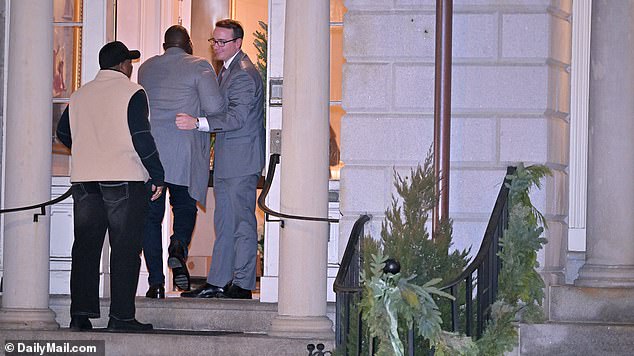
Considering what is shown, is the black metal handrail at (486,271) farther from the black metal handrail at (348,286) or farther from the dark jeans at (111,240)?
the dark jeans at (111,240)

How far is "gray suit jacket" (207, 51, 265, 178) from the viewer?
8.90 m

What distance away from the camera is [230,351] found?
7871mm

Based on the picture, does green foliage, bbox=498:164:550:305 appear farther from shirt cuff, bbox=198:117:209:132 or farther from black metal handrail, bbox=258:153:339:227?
shirt cuff, bbox=198:117:209:132

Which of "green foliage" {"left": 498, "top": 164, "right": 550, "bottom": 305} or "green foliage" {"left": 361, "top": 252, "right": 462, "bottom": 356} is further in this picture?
"green foliage" {"left": 498, "top": 164, "right": 550, "bottom": 305}

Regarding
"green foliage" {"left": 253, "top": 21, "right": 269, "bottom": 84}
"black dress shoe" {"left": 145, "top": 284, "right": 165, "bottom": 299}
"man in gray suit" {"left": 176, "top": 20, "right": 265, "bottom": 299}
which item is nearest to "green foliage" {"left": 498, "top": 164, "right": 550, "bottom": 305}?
"man in gray suit" {"left": 176, "top": 20, "right": 265, "bottom": 299}

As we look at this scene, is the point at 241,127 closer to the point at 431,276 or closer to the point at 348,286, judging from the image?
the point at 348,286

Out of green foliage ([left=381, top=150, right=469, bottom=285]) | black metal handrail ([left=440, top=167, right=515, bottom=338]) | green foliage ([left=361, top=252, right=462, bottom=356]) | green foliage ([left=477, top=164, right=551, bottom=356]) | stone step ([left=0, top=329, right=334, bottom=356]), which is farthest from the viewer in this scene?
stone step ([left=0, top=329, right=334, bottom=356])

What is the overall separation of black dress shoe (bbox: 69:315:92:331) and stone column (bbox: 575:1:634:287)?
10.0ft

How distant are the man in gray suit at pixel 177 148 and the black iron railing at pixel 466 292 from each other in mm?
1764

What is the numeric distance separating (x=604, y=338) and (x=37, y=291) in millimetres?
3527

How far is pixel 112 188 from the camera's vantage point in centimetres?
808

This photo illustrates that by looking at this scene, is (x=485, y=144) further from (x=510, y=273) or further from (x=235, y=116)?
(x=235, y=116)

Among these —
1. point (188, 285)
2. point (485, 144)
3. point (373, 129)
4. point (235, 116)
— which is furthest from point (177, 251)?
point (485, 144)

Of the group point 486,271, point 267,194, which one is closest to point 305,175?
point 267,194
